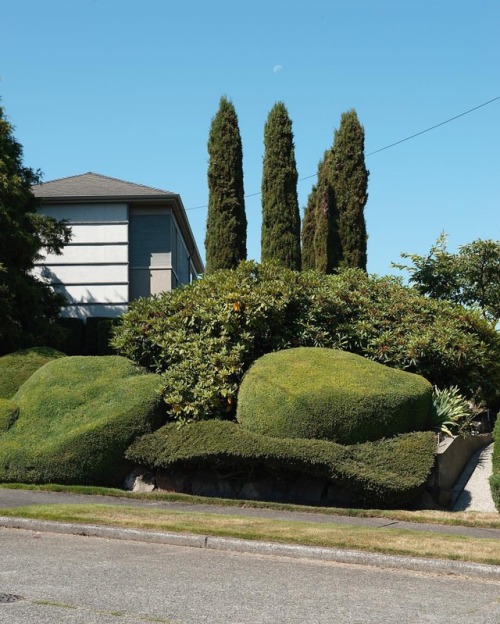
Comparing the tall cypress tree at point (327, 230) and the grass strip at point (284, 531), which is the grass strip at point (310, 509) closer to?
the grass strip at point (284, 531)

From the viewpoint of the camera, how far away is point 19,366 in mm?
16734

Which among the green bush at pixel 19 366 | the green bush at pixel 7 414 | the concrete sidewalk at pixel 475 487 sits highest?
the green bush at pixel 19 366

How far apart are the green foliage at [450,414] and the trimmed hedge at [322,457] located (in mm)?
1319

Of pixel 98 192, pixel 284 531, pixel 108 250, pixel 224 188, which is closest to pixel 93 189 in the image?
pixel 98 192

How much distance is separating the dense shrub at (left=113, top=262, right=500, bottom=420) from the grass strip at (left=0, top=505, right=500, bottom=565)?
3158mm

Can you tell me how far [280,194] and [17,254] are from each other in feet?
26.0

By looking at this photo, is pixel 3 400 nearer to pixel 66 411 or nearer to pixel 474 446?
pixel 66 411

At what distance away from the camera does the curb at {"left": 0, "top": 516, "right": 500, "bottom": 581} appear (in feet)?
25.9

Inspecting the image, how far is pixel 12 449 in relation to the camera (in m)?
13.6

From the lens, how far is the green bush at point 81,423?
43.2 ft

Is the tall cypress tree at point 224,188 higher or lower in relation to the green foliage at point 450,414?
higher

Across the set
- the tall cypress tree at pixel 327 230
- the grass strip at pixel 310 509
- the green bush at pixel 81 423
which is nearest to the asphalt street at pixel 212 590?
the grass strip at pixel 310 509

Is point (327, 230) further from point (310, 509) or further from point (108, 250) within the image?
point (310, 509)

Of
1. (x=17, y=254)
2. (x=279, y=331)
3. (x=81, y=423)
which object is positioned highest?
(x=17, y=254)
